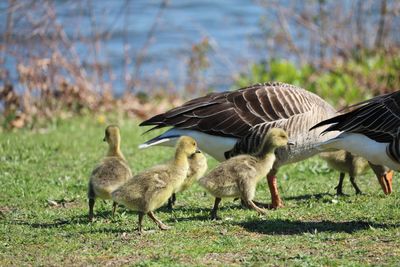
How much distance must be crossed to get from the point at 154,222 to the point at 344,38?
10.8 m

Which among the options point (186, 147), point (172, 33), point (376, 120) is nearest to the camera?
point (186, 147)

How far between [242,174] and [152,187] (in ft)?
3.62

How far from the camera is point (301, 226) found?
8055 mm

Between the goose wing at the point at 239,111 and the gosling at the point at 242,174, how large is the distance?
→ 729mm

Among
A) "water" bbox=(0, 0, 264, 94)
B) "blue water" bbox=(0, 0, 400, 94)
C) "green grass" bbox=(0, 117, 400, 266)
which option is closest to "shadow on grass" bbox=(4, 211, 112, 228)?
"green grass" bbox=(0, 117, 400, 266)

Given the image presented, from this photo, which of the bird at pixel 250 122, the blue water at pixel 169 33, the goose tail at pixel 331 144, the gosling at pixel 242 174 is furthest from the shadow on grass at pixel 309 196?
the blue water at pixel 169 33

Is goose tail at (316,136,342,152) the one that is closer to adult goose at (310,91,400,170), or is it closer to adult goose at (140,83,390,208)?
adult goose at (310,91,400,170)

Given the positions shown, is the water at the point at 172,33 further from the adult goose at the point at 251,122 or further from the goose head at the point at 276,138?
the goose head at the point at 276,138

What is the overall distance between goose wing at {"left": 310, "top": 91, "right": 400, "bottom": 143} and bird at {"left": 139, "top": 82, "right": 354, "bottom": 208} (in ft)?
2.85

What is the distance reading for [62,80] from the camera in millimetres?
15234

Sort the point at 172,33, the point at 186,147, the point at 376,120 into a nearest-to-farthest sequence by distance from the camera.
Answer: the point at 186,147 → the point at 376,120 → the point at 172,33

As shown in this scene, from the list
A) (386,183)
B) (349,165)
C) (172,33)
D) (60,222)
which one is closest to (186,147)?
(60,222)

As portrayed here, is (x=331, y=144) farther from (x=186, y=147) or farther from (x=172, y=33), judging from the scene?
A: (x=172, y=33)

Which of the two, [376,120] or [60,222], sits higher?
[376,120]
